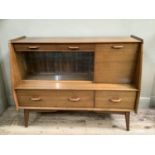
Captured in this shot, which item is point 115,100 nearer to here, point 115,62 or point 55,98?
point 115,62

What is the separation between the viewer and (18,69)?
6.12 feet

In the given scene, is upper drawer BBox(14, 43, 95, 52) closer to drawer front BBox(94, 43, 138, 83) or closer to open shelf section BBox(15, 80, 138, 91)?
drawer front BBox(94, 43, 138, 83)

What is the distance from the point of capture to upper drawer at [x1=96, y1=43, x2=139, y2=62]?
1670 millimetres

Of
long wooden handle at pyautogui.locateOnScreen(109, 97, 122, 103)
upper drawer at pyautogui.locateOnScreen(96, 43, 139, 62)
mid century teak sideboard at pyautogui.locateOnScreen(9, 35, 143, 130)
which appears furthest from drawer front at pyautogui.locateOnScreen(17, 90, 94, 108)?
upper drawer at pyautogui.locateOnScreen(96, 43, 139, 62)

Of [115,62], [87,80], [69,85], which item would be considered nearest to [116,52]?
[115,62]

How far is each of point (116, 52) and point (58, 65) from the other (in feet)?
2.36

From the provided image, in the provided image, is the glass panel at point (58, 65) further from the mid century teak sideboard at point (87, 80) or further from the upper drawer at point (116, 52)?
the upper drawer at point (116, 52)

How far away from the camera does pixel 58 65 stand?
2080 millimetres

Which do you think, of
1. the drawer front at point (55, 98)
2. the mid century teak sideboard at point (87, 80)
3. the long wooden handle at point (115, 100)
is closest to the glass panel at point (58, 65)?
the mid century teak sideboard at point (87, 80)

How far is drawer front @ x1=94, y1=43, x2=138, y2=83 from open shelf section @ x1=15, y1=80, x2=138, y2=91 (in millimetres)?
64
